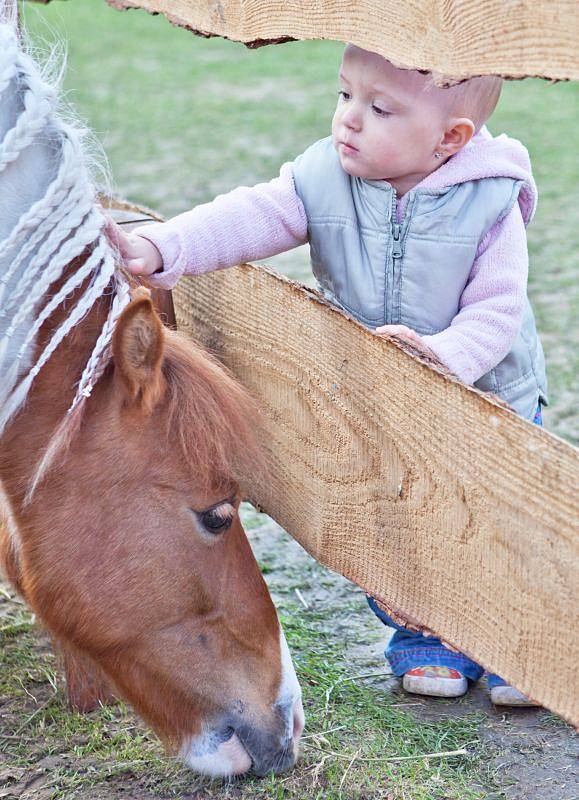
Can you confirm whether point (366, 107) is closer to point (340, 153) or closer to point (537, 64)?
point (340, 153)

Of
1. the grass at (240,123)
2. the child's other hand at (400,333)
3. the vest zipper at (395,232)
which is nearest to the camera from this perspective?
the child's other hand at (400,333)

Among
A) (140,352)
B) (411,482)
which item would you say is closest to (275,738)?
(411,482)

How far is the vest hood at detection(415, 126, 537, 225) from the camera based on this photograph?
202 cm

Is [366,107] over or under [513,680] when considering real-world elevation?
over

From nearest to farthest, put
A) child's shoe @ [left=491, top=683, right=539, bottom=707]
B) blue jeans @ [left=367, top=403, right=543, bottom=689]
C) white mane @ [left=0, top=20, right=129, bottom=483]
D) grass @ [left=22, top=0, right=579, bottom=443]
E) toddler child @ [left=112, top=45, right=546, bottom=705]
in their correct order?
1. white mane @ [left=0, top=20, right=129, bottom=483]
2. toddler child @ [left=112, top=45, right=546, bottom=705]
3. child's shoe @ [left=491, top=683, right=539, bottom=707]
4. blue jeans @ [left=367, top=403, right=543, bottom=689]
5. grass @ [left=22, top=0, right=579, bottom=443]

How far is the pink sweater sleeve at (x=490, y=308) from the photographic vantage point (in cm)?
192

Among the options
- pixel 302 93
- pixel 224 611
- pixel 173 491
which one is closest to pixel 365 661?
pixel 224 611

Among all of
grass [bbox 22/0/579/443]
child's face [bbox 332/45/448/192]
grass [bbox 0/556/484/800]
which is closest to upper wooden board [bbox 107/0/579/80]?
child's face [bbox 332/45/448/192]

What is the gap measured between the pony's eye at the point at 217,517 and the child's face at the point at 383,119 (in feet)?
2.47

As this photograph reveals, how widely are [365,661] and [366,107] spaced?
1.33 m

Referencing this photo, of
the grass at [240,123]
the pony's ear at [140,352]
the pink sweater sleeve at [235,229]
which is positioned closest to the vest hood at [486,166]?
the pink sweater sleeve at [235,229]

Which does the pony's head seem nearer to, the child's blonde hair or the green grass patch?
the green grass patch

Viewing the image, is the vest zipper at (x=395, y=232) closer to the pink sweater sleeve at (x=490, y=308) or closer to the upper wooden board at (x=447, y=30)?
the pink sweater sleeve at (x=490, y=308)

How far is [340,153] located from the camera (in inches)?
80.7
